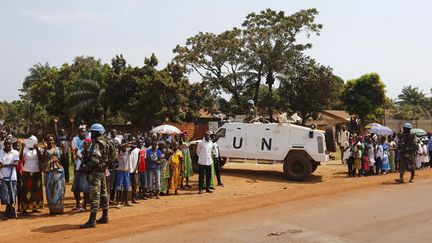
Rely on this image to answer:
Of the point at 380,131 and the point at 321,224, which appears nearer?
the point at 321,224

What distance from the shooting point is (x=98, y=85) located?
113 feet

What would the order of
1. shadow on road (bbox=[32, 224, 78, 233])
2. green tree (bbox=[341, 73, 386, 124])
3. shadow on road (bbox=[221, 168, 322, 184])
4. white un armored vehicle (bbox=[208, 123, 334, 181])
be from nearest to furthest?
shadow on road (bbox=[32, 224, 78, 233]) → white un armored vehicle (bbox=[208, 123, 334, 181]) → shadow on road (bbox=[221, 168, 322, 184]) → green tree (bbox=[341, 73, 386, 124])

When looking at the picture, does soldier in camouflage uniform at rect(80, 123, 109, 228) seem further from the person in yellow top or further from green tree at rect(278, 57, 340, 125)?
green tree at rect(278, 57, 340, 125)

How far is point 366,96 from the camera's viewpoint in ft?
134

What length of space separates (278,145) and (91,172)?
9.43 metres

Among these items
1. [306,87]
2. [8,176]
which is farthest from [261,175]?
[306,87]

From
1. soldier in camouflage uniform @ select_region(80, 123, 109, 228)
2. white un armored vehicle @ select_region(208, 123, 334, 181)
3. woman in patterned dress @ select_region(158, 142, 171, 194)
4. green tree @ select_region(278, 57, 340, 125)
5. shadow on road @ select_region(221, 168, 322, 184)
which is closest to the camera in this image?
soldier in camouflage uniform @ select_region(80, 123, 109, 228)

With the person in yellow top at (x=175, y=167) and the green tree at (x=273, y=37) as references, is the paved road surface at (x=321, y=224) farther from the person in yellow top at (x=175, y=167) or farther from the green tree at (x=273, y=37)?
the green tree at (x=273, y=37)

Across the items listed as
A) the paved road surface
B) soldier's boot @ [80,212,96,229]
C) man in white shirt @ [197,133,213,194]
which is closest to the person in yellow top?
man in white shirt @ [197,133,213,194]

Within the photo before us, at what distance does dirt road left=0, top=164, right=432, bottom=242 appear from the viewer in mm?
7598

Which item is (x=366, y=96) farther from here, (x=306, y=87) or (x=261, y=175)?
(x=261, y=175)

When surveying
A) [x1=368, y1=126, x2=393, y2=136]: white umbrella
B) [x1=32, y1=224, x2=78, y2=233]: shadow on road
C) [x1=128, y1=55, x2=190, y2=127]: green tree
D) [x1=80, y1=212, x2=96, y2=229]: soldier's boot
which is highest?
[x1=128, y1=55, x2=190, y2=127]: green tree

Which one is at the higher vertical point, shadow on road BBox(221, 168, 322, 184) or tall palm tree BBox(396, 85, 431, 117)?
tall palm tree BBox(396, 85, 431, 117)

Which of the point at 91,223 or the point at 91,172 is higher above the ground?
the point at 91,172
